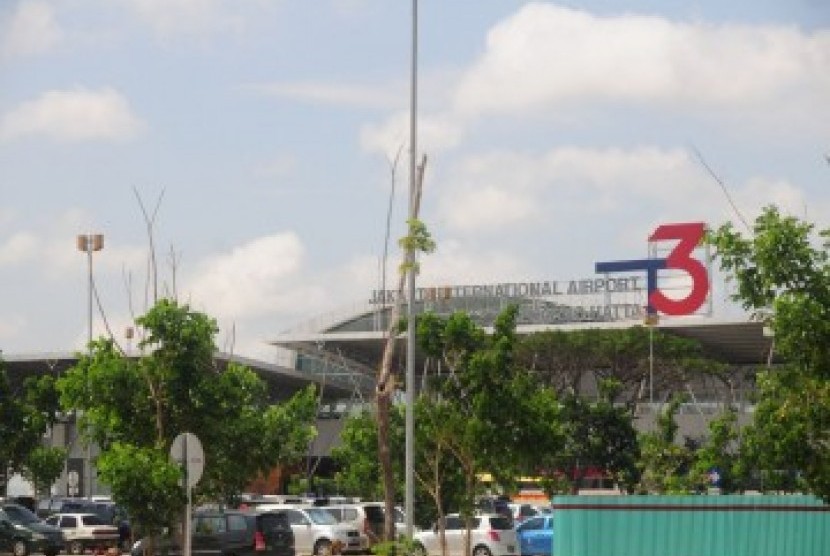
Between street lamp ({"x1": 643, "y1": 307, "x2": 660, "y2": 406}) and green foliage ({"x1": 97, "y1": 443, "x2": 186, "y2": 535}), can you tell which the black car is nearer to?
green foliage ({"x1": 97, "y1": 443, "x2": 186, "y2": 535})

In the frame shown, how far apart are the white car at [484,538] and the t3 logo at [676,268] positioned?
44130mm

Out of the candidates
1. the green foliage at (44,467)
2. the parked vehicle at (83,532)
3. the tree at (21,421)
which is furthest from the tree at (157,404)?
the green foliage at (44,467)

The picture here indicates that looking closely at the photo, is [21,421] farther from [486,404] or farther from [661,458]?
[486,404]

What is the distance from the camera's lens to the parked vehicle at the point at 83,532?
2190 inches

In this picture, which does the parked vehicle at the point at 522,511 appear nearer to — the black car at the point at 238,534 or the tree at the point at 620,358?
the tree at the point at 620,358

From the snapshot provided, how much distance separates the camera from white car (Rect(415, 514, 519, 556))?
48.6 m

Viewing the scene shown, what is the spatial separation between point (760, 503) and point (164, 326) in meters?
11.6

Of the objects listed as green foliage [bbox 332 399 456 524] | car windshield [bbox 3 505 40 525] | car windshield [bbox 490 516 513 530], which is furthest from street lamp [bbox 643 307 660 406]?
car windshield [bbox 3 505 40 525]

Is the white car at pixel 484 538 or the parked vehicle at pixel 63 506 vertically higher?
the parked vehicle at pixel 63 506

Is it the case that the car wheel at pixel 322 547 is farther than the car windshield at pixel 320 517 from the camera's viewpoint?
No

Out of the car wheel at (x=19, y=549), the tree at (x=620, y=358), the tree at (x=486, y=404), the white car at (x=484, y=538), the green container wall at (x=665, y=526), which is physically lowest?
the car wheel at (x=19, y=549)

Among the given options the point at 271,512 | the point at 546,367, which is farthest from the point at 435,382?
the point at 546,367

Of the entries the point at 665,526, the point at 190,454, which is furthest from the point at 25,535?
the point at 190,454

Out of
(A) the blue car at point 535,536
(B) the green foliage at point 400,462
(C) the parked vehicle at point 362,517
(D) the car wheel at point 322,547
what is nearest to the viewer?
(B) the green foliage at point 400,462
